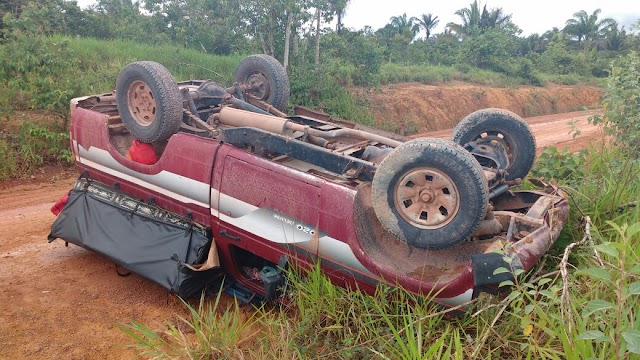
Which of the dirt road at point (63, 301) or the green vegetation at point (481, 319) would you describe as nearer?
the green vegetation at point (481, 319)

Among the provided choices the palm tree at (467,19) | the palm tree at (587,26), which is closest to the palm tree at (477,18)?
the palm tree at (467,19)

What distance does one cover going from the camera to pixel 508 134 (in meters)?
4.18

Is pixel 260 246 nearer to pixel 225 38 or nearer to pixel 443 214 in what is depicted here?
pixel 443 214

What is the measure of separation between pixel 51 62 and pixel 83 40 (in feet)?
11.8

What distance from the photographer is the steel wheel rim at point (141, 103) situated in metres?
4.45

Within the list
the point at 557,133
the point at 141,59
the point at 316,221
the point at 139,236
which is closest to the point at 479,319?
the point at 316,221

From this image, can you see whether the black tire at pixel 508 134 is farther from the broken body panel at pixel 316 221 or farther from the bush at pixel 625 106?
the bush at pixel 625 106

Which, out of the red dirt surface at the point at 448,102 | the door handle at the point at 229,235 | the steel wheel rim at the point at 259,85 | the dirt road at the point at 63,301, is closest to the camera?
the dirt road at the point at 63,301

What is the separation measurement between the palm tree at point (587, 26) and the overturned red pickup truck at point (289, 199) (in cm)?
3555

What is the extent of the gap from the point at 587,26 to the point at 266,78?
35.4m

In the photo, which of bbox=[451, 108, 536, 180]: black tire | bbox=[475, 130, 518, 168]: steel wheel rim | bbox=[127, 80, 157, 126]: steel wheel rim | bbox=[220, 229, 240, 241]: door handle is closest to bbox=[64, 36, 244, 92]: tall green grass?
bbox=[127, 80, 157, 126]: steel wheel rim

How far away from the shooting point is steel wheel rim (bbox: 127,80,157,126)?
4.45 meters

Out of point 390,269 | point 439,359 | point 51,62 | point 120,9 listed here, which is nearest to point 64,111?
point 51,62

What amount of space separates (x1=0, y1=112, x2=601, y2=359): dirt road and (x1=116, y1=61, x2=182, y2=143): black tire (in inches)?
54.6
